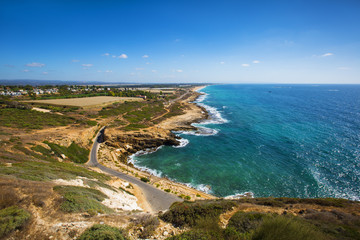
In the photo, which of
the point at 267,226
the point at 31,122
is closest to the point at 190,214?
the point at 267,226

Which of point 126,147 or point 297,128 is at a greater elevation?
point 297,128

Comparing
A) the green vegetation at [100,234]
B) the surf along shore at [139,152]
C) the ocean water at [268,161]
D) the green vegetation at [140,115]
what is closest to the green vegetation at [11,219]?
the green vegetation at [100,234]

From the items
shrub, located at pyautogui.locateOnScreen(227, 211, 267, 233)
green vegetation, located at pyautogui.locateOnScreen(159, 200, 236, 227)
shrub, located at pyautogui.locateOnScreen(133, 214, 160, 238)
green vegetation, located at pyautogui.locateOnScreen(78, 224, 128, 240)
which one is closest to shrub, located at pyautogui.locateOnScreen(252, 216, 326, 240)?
shrub, located at pyautogui.locateOnScreen(227, 211, 267, 233)

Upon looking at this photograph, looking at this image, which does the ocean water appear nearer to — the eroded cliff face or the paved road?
the eroded cliff face

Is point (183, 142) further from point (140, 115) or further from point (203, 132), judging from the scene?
point (140, 115)

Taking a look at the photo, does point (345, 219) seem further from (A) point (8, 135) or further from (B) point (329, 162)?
(A) point (8, 135)

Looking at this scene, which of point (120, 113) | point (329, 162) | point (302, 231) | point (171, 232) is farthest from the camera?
point (120, 113)

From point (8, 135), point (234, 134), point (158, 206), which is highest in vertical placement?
point (8, 135)

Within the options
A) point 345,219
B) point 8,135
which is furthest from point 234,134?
point 8,135
